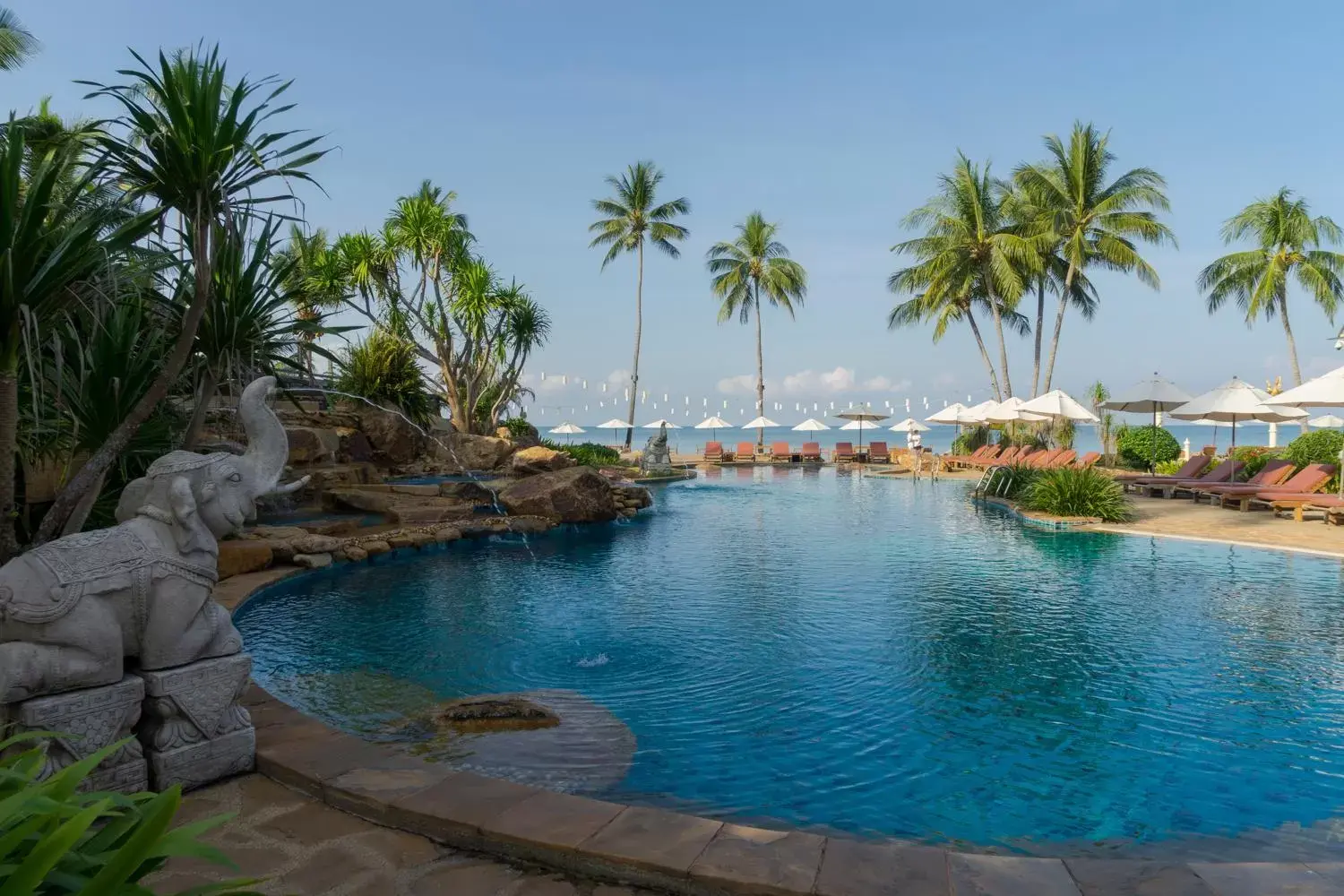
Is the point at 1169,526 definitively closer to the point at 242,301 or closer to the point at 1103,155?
the point at 242,301

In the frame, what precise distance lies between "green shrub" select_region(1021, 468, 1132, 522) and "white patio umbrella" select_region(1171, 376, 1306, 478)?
20.7 feet

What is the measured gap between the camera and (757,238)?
130ft

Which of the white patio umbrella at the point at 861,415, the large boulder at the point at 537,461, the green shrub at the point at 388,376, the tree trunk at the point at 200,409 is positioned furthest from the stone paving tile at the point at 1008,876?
the white patio umbrella at the point at 861,415

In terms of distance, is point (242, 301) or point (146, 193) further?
point (242, 301)

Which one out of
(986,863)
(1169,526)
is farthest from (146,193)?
(1169,526)

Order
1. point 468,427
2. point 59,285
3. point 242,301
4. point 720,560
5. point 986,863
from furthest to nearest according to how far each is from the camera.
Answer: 1. point 468,427
2. point 720,560
3. point 242,301
4. point 59,285
5. point 986,863

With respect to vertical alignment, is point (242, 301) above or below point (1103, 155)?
below

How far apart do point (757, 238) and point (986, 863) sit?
1527 inches

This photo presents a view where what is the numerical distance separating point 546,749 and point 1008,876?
2774 millimetres

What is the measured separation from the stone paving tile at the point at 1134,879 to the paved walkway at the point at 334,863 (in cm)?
161

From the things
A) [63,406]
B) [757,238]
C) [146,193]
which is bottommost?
[63,406]

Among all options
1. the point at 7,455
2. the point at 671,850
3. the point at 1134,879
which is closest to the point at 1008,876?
the point at 1134,879

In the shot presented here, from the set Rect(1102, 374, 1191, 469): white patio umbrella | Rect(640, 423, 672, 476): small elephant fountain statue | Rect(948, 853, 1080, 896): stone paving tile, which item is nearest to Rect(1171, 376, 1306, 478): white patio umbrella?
Rect(1102, 374, 1191, 469): white patio umbrella

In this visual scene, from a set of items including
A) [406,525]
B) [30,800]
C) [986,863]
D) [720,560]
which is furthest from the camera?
[406,525]
